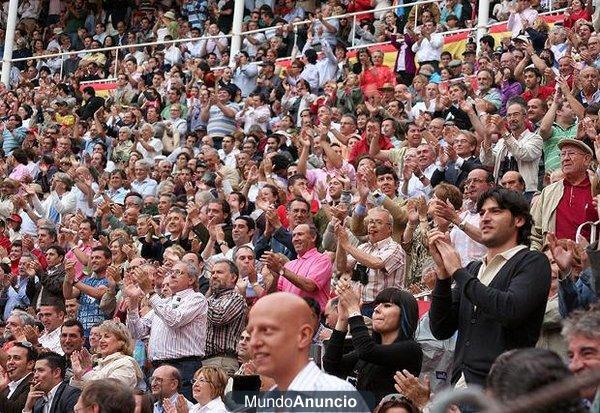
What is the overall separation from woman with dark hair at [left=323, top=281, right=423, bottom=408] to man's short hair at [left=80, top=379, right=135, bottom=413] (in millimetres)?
1231

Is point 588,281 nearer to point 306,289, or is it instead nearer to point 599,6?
point 306,289

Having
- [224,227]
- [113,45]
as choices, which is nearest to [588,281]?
[224,227]

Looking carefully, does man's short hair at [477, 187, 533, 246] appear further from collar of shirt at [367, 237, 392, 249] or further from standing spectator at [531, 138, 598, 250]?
collar of shirt at [367, 237, 392, 249]

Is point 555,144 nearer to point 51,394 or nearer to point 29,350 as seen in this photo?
point 29,350

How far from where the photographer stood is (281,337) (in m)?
4.49

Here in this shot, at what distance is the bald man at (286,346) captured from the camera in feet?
14.7

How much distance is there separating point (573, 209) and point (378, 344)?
1951mm

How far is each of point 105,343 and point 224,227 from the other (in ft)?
→ 9.41

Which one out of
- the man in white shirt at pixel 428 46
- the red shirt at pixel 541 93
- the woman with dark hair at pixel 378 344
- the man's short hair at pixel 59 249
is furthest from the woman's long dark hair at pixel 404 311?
the man in white shirt at pixel 428 46

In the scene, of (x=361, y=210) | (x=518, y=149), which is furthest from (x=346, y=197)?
(x=518, y=149)

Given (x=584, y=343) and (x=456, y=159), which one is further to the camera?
(x=456, y=159)

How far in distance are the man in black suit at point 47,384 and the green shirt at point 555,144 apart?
4250mm

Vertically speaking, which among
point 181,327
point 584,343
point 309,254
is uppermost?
point 584,343

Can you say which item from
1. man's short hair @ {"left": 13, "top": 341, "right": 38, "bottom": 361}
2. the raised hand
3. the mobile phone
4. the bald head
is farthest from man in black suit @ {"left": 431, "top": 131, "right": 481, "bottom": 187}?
the bald head
